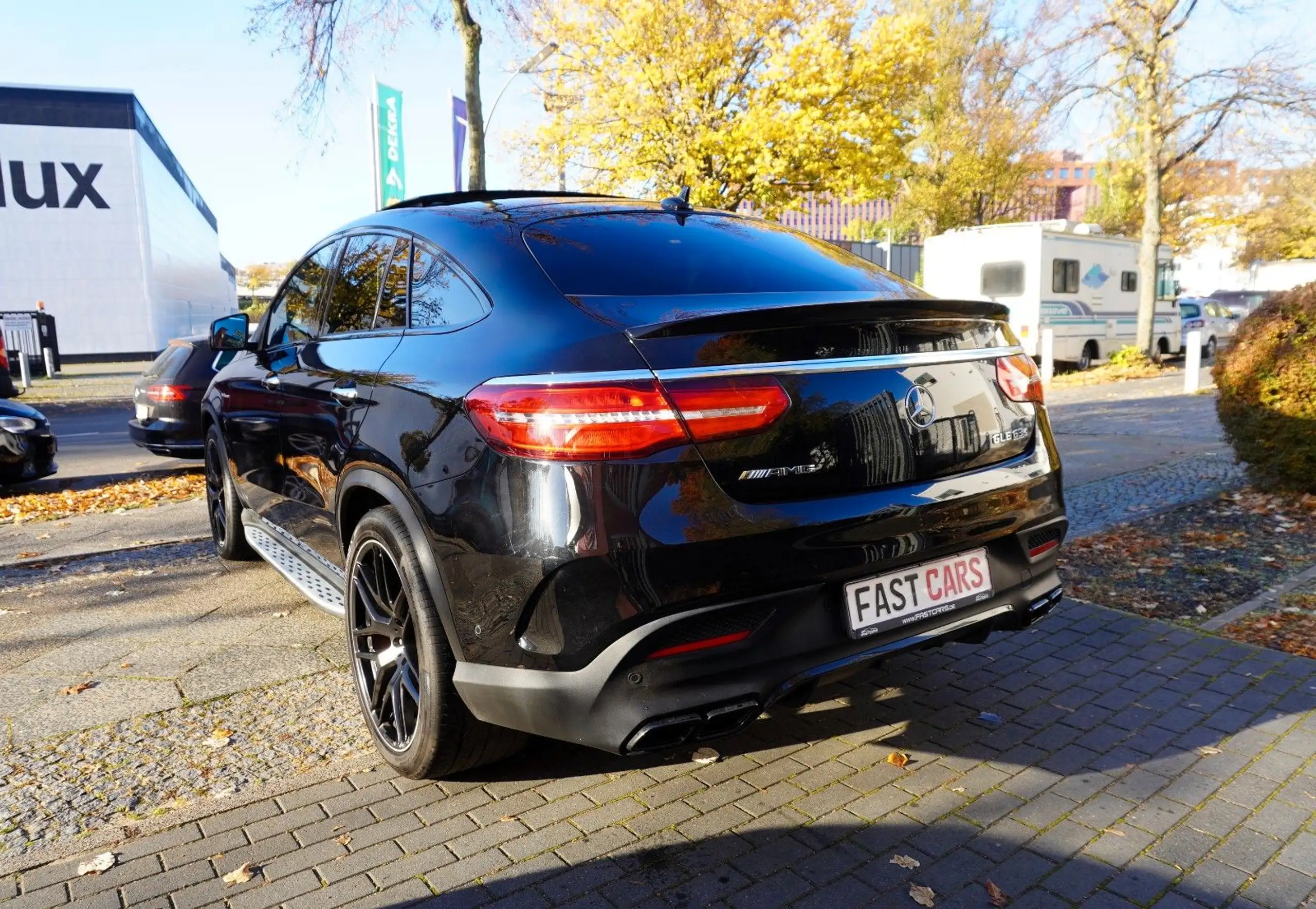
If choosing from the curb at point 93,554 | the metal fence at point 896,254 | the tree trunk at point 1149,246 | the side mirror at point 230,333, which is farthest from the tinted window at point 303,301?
the metal fence at point 896,254

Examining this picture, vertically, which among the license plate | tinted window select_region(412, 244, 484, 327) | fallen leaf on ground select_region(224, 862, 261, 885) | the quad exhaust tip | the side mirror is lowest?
fallen leaf on ground select_region(224, 862, 261, 885)

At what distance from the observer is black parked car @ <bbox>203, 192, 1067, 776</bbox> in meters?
2.27

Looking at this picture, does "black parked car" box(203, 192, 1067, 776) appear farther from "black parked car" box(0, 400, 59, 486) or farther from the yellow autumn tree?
the yellow autumn tree

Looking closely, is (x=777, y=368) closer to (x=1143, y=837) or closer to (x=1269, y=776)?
(x=1143, y=837)

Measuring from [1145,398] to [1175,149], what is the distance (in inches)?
305

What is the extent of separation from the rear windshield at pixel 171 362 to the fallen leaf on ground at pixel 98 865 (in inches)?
289

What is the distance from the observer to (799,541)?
2.40 metres

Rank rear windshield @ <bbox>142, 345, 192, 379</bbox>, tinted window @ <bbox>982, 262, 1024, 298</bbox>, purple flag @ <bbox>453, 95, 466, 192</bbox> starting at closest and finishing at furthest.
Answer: rear windshield @ <bbox>142, 345, 192, 379</bbox> → purple flag @ <bbox>453, 95, 466, 192</bbox> → tinted window @ <bbox>982, 262, 1024, 298</bbox>

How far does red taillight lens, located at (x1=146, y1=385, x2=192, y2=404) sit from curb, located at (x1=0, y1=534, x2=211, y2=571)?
2.90 metres

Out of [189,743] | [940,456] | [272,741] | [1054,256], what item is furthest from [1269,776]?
[1054,256]

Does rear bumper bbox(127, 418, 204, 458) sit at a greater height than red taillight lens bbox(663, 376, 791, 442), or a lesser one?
lesser

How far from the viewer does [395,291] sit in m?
3.25

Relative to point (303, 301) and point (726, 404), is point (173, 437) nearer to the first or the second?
point (303, 301)

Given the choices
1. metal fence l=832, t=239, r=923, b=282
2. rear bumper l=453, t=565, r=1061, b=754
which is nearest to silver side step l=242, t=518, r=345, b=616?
rear bumper l=453, t=565, r=1061, b=754
